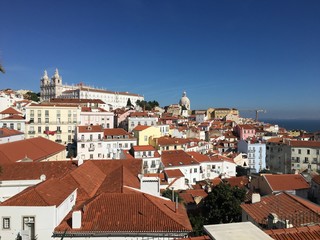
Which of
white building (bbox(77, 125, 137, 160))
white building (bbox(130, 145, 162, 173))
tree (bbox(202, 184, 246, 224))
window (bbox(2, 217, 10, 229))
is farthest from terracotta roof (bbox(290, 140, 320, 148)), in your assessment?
window (bbox(2, 217, 10, 229))

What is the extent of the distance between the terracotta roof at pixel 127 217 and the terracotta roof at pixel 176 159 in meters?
29.4

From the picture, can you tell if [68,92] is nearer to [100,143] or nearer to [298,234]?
[100,143]

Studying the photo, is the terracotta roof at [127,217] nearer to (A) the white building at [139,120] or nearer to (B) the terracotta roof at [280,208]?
(B) the terracotta roof at [280,208]

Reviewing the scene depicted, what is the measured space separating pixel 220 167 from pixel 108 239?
39435mm

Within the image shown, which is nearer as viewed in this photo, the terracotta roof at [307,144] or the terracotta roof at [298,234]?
the terracotta roof at [298,234]

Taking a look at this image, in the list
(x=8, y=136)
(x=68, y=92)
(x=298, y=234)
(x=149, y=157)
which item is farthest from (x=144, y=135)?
(x=68, y=92)

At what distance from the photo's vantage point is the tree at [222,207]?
23594 millimetres

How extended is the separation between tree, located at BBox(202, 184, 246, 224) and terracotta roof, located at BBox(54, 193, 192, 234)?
9.95 metres

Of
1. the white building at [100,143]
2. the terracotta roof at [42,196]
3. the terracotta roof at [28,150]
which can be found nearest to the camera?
the terracotta roof at [42,196]

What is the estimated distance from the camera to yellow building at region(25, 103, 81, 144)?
56.8 m

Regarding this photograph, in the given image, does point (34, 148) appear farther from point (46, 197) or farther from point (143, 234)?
point (143, 234)

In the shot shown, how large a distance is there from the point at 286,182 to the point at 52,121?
147 ft

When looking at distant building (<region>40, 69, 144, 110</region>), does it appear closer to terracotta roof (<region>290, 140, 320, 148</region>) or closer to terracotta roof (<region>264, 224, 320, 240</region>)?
terracotta roof (<region>290, 140, 320, 148</region>)

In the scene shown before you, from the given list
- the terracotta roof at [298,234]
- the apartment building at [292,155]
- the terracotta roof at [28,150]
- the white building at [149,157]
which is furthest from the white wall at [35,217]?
the apartment building at [292,155]
